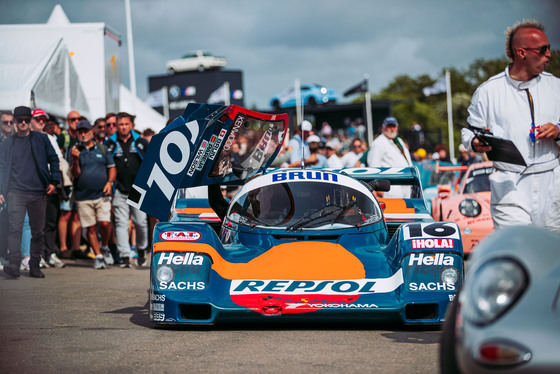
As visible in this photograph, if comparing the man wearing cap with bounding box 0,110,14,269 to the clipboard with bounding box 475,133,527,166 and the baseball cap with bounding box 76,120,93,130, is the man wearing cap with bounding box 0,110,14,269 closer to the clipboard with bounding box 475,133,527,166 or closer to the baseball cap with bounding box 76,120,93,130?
the baseball cap with bounding box 76,120,93,130

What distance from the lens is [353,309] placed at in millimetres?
5867

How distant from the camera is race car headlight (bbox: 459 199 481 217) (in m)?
12.3

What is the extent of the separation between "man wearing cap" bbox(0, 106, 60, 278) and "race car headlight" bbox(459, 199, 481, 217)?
569 centimetres

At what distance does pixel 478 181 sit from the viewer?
13.6 m

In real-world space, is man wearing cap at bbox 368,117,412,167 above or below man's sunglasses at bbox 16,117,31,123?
below

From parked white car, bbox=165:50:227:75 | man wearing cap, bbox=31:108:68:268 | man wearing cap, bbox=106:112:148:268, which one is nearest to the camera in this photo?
man wearing cap, bbox=31:108:68:268

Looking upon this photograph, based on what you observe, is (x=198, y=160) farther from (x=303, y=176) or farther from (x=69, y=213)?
(x=69, y=213)

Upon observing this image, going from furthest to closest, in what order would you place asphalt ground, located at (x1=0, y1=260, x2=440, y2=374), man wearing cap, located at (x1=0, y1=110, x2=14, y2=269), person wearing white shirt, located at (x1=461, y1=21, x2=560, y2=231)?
man wearing cap, located at (x1=0, y1=110, x2=14, y2=269) < person wearing white shirt, located at (x1=461, y1=21, x2=560, y2=231) < asphalt ground, located at (x1=0, y1=260, x2=440, y2=374)

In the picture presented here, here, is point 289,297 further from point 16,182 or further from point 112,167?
point 112,167

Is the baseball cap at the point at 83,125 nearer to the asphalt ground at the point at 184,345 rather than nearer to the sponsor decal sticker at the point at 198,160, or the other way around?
the sponsor decal sticker at the point at 198,160

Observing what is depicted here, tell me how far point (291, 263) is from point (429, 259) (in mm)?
982

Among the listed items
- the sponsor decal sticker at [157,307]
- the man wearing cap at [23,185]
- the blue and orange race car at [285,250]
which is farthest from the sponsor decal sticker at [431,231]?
the man wearing cap at [23,185]

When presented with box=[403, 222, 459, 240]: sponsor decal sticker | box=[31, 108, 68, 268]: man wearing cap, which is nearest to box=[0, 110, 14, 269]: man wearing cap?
box=[31, 108, 68, 268]: man wearing cap

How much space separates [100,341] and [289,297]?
1276 millimetres
